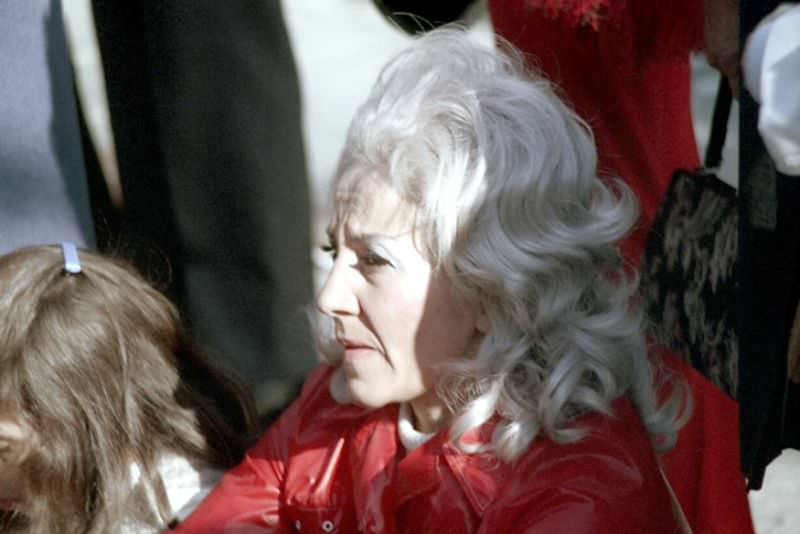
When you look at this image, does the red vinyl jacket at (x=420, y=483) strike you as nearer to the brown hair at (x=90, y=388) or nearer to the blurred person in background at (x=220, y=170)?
the brown hair at (x=90, y=388)

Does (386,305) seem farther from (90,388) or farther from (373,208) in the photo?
(90,388)

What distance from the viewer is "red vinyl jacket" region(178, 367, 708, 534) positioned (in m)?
1.78

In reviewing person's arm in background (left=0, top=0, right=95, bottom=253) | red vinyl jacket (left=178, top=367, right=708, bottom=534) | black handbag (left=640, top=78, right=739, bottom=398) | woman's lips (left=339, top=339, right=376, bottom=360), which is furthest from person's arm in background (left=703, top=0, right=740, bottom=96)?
person's arm in background (left=0, top=0, right=95, bottom=253)

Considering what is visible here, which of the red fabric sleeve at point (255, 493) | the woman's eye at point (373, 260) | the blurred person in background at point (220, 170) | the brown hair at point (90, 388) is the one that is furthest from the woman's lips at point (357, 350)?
the blurred person in background at point (220, 170)

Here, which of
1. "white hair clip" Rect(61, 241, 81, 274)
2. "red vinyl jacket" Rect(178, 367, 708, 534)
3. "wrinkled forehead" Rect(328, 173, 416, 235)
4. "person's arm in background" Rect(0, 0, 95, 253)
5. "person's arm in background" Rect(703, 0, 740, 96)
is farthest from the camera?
"person's arm in background" Rect(0, 0, 95, 253)

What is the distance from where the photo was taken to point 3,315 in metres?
2.17

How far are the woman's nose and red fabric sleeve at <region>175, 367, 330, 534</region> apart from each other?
0.32 metres

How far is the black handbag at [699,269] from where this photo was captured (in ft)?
6.98

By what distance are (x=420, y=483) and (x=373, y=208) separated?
1.25ft

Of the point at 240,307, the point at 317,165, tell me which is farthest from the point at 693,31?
the point at 240,307

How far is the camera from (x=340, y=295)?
75.7 inches

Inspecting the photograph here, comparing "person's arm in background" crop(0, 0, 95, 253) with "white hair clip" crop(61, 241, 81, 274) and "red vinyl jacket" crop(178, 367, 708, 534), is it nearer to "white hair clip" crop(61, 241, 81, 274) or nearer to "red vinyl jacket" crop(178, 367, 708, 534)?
"white hair clip" crop(61, 241, 81, 274)

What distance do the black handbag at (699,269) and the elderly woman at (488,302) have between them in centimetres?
20

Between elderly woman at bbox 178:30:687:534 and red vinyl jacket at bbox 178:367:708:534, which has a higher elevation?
elderly woman at bbox 178:30:687:534
